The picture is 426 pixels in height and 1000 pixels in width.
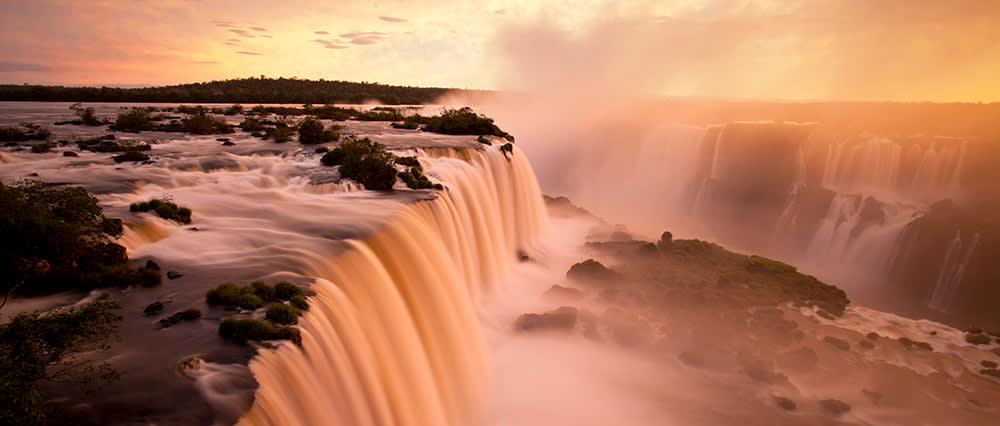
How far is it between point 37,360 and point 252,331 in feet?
8.79

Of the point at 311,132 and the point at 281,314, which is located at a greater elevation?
the point at 311,132

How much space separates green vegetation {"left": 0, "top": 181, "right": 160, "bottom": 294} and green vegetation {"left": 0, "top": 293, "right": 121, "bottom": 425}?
277 cm

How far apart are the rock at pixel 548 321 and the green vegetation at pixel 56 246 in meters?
13.1

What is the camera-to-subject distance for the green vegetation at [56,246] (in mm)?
8641

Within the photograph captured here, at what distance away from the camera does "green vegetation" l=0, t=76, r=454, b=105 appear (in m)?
48.2

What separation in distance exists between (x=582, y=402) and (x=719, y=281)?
1278 centimetres

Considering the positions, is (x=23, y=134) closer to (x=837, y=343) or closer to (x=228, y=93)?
(x=837, y=343)

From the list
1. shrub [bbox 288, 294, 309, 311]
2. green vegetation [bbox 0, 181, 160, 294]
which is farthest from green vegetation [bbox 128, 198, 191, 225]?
shrub [bbox 288, 294, 309, 311]

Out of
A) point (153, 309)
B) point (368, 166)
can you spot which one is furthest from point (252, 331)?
point (368, 166)

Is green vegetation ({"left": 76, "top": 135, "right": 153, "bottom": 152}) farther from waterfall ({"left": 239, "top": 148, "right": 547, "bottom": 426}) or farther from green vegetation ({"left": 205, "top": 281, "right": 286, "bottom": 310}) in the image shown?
green vegetation ({"left": 205, "top": 281, "right": 286, "bottom": 310})

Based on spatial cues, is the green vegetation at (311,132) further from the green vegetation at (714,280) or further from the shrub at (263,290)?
the shrub at (263,290)

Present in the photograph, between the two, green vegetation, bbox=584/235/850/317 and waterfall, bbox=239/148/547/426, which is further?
green vegetation, bbox=584/235/850/317

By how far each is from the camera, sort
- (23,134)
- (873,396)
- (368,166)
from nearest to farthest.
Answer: (873,396) < (368,166) < (23,134)

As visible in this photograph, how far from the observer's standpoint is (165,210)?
12719 millimetres
